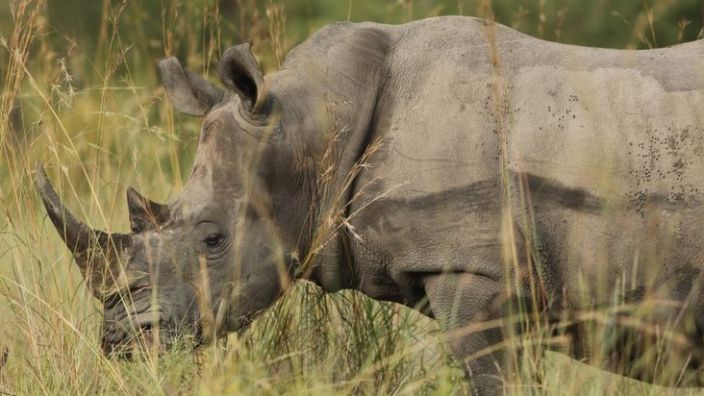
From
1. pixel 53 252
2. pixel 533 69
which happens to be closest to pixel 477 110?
pixel 533 69

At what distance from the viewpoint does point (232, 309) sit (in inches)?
194

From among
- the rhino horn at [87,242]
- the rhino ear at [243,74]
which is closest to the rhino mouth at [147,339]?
the rhino horn at [87,242]

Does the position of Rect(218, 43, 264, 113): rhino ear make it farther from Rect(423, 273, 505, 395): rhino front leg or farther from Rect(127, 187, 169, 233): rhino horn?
Rect(423, 273, 505, 395): rhino front leg

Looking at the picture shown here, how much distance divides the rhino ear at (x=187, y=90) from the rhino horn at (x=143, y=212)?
395mm

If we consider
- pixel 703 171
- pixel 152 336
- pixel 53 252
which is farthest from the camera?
pixel 53 252

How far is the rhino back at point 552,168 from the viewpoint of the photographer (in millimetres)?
4566

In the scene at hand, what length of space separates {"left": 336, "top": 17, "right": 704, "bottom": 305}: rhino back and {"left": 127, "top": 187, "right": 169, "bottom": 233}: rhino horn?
0.66 metres

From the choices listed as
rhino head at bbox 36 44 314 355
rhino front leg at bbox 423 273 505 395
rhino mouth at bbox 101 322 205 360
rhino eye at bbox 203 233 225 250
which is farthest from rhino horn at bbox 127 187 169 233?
rhino front leg at bbox 423 273 505 395

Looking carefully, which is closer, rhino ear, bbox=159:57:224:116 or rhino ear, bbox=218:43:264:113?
rhino ear, bbox=218:43:264:113

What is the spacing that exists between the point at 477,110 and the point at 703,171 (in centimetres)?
73

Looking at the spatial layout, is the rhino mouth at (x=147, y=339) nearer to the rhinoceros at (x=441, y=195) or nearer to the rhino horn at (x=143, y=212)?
the rhinoceros at (x=441, y=195)

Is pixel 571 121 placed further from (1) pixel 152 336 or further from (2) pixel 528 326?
(1) pixel 152 336

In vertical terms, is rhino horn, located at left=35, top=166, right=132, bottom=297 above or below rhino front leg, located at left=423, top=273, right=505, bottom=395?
above

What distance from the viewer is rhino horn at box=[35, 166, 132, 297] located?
493 cm
